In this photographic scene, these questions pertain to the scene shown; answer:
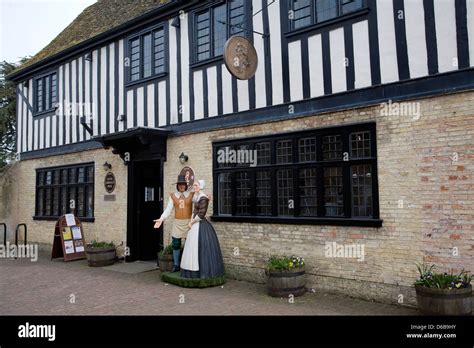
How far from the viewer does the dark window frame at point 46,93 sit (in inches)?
539

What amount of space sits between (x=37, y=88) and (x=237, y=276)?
10.6 meters

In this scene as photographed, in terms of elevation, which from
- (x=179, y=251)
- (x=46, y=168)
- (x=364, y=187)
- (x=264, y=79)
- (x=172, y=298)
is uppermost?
(x=264, y=79)

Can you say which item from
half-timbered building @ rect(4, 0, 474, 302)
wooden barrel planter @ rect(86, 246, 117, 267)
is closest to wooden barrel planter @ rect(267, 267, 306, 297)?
half-timbered building @ rect(4, 0, 474, 302)

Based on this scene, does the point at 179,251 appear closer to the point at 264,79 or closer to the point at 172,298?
the point at 172,298

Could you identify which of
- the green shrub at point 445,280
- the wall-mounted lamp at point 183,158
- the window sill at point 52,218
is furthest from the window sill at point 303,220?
the window sill at point 52,218

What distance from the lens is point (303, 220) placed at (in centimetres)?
758

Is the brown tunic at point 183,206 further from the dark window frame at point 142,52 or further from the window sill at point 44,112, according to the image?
the window sill at point 44,112

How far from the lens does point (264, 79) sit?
834cm

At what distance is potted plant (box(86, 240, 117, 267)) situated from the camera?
416 inches

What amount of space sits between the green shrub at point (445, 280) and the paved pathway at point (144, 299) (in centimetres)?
67

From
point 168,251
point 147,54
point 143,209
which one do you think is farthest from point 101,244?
point 147,54

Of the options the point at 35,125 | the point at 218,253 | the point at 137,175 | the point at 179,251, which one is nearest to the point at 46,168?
the point at 35,125

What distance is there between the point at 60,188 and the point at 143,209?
13.0ft

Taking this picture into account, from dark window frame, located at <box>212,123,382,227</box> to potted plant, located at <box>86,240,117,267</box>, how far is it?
11.6 ft
